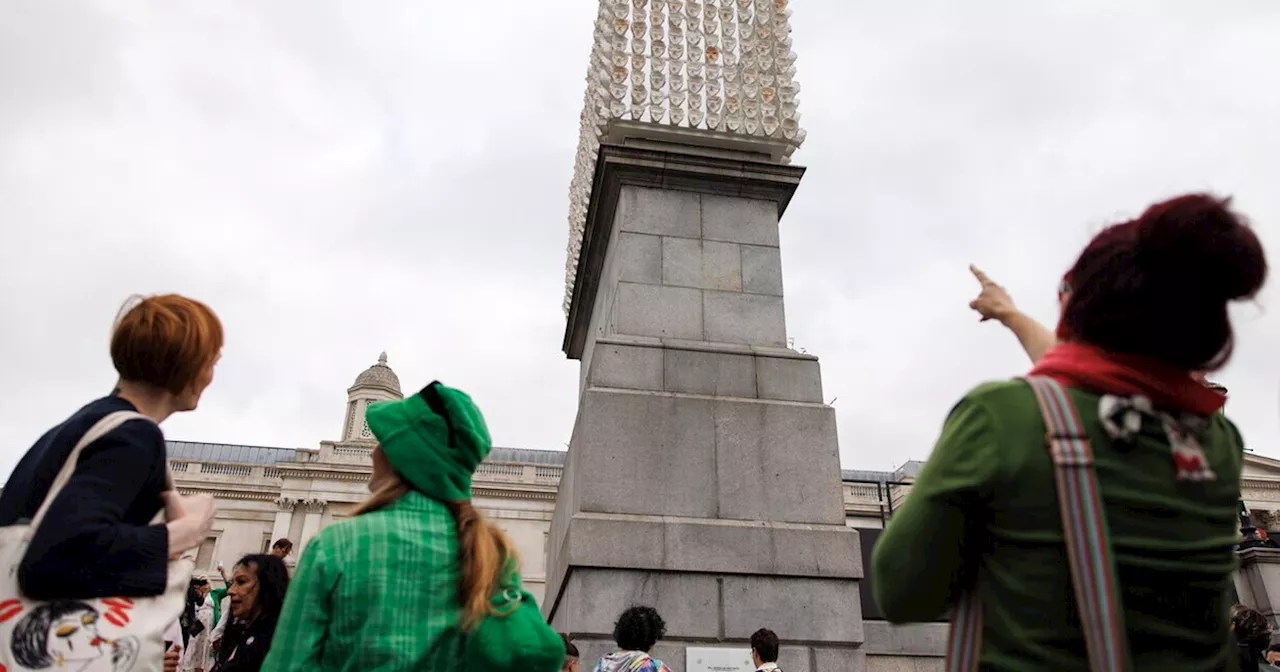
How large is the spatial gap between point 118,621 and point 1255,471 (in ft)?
173

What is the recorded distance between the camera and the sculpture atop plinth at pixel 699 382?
268 inches

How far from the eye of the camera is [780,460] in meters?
7.43

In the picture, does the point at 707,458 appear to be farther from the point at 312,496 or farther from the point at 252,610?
the point at 312,496

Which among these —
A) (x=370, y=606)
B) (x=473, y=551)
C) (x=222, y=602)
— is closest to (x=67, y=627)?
(x=370, y=606)

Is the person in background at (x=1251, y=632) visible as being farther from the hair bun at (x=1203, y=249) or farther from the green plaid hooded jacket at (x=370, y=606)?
the green plaid hooded jacket at (x=370, y=606)

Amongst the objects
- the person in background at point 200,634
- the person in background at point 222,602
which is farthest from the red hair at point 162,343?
the person in background at point 200,634

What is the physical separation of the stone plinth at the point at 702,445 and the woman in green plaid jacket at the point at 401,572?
12.4ft

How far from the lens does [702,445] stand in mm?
7387

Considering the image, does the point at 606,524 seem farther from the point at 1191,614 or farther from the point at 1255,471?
the point at 1255,471

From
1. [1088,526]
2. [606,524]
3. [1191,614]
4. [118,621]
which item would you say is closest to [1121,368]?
[1088,526]

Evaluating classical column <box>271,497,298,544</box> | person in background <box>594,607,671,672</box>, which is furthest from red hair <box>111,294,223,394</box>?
classical column <box>271,497,298,544</box>

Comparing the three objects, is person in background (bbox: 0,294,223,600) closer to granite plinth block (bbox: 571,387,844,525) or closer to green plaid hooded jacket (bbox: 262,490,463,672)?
green plaid hooded jacket (bbox: 262,490,463,672)

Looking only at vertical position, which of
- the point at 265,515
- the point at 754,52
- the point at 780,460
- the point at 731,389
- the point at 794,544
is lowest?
the point at 794,544

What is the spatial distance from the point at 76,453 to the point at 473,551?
48.0 inches
